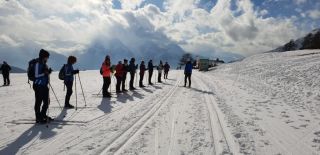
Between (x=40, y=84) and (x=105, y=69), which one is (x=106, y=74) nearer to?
(x=105, y=69)

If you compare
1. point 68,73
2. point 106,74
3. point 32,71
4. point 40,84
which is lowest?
point 40,84

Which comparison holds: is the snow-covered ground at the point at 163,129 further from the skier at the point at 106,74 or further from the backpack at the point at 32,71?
the skier at the point at 106,74

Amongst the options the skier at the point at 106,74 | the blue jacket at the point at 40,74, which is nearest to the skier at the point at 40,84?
the blue jacket at the point at 40,74

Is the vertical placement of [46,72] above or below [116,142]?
above

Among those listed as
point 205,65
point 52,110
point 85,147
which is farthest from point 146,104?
point 205,65

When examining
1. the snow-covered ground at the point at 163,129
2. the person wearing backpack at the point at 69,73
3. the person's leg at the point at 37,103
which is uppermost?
the person wearing backpack at the point at 69,73

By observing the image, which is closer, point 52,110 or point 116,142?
point 116,142

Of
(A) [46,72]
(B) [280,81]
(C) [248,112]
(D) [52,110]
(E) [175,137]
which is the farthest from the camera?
(B) [280,81]

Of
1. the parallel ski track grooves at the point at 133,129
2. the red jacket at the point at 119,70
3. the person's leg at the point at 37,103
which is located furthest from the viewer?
the red jacket at the point at 119,70

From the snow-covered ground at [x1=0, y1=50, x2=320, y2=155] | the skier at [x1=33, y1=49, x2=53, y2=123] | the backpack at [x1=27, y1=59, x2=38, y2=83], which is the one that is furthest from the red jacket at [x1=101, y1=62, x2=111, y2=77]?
the skier at [x1=33, y1=49, x2=53, y2=123]

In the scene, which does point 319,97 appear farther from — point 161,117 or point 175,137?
point 175,137

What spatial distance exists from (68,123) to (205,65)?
61.2 meters

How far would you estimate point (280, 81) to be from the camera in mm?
25438

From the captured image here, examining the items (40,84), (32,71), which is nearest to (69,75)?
(32,71)
